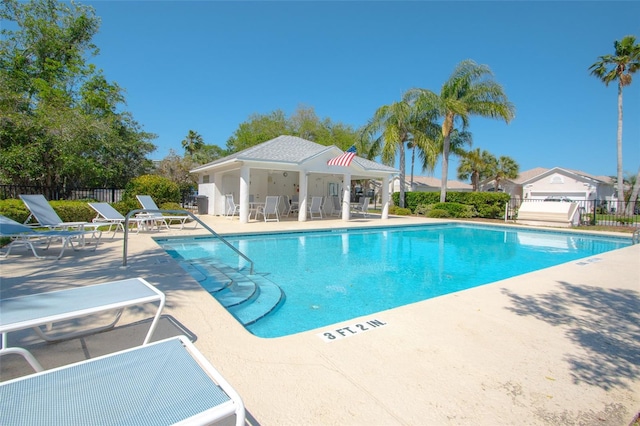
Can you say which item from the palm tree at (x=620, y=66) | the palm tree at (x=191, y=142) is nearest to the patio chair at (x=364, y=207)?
the palm tree at (x=620, y=66)

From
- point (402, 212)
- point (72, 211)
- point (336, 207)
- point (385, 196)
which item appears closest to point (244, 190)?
point (72, 211)

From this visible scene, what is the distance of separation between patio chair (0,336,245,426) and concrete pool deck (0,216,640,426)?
0.65 m

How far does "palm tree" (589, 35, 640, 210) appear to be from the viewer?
23.2 meters

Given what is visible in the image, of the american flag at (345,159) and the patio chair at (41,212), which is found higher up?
the american flag at (345,159)

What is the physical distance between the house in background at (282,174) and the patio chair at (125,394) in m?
12.9

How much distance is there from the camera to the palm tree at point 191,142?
45844 mm

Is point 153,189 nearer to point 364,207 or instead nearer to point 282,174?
point 282,174

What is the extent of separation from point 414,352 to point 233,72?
27.5 metres

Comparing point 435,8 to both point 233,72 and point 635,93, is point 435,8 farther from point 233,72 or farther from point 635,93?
point 635,93

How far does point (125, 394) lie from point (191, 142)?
4950 centimetres

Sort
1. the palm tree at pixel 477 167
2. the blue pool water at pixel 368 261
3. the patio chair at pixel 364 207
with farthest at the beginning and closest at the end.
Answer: the palm tree at pixel 477 167 → the patio chair at pixel 364 207 → the blue pool water at pixel 368 261

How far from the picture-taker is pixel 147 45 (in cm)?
1730

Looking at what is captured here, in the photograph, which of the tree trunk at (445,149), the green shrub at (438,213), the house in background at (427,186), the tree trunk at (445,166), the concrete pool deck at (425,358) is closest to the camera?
the concrete pool deck at (425,358)

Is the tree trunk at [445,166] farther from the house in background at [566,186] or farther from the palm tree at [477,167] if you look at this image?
the palm tree at [477,167]
